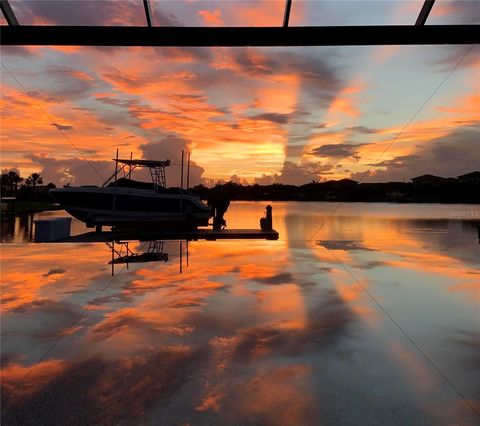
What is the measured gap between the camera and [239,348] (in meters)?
4.15

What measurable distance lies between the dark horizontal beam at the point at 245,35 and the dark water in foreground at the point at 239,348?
13.3 feet

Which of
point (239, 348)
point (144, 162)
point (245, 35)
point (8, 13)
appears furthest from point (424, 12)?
point (144, 162)

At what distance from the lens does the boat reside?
2792cm

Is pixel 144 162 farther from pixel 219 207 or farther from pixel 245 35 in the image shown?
pixel 245 35

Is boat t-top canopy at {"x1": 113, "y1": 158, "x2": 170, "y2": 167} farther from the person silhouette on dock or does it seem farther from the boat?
the person silhouette on dock

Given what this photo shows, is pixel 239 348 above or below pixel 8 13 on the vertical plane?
below

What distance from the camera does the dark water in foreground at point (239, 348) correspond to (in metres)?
2.98

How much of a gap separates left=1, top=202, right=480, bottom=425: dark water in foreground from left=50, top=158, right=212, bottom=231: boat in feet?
65.1

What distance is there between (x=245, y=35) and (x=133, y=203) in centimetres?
2524

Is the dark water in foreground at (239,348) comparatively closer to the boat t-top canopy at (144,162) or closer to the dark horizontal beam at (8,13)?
the dark horizontal beam at (8,13)

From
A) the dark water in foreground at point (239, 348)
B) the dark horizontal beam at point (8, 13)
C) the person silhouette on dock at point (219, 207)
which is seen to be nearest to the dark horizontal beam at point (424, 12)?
the dark water in foreground at point (239, 348)

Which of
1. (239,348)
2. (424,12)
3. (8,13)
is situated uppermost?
(424,12)

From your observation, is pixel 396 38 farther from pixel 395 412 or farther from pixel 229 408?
pixel 229 408

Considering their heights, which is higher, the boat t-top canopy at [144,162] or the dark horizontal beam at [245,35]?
the boat t-top canopy at [144,162]
